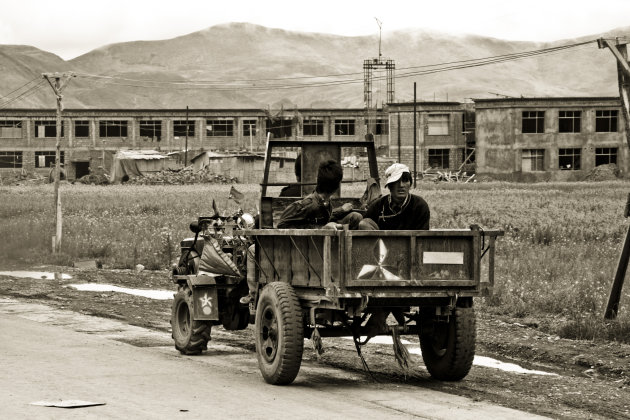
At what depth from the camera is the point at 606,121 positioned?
91438 millimetres

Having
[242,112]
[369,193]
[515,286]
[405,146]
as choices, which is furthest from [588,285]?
[242,112]

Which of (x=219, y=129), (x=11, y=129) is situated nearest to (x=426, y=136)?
(x=219, y=129)

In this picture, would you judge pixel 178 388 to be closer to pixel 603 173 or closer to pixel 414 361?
pixel 414 361

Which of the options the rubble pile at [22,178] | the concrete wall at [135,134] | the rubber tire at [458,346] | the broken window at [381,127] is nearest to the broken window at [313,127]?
the concrete wall at [135,134]

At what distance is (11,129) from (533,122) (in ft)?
158

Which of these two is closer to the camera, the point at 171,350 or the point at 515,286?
the point at 171,350

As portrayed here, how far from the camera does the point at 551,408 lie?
9.73 metres

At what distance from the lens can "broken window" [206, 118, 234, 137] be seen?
10706cm

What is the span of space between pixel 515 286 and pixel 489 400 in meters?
8.75

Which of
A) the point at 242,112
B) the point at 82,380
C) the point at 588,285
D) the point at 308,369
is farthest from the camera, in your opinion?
the point at 242,112

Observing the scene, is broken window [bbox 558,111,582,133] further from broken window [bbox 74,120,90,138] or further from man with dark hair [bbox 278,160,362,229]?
man with dark hair [bbox 278,160,362,229]

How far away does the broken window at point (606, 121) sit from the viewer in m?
91.4

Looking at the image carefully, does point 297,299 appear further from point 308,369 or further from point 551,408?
point 551,408

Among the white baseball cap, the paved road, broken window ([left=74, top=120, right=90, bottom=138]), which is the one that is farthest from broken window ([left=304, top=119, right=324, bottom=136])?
the white baseball cap
